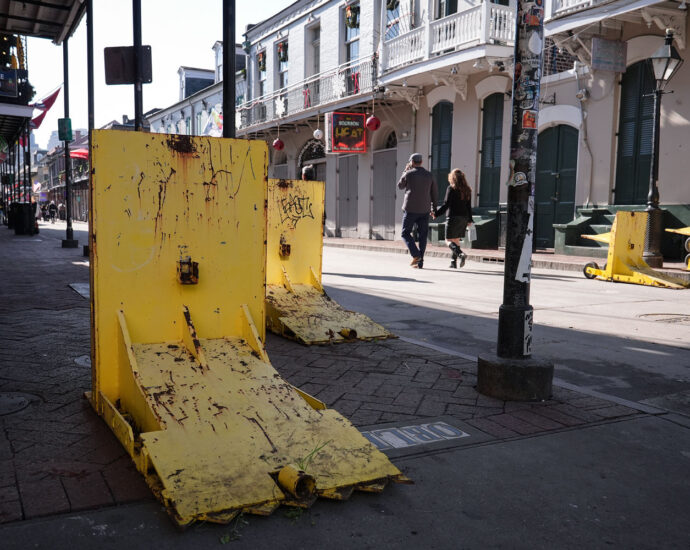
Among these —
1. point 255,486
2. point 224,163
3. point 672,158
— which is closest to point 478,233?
point 672,158

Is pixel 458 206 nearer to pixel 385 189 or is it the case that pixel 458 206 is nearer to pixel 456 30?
pixel 456 30

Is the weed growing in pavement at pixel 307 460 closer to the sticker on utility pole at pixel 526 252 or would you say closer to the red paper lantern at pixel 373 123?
the sticker on utility pole at pixel 526 252

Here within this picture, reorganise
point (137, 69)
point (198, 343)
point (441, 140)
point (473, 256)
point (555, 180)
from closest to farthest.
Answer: point (198, 343)
point (137, 69)
point (473, 256)
point (555, 180)
point (441, 140)

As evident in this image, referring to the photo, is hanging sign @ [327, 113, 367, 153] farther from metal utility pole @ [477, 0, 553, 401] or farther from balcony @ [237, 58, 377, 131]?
metal utility pole @ [477, 0, 553, 401]

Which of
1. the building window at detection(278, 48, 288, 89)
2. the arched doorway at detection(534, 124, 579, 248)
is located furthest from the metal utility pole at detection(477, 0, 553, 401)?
the building window at detection(278, 48, 288, 89)

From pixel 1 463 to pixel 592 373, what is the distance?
12.0 feet

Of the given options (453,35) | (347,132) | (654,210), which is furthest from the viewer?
(347,132)

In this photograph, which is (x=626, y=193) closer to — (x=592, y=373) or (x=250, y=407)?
(x=592, y=373)

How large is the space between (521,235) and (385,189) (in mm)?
18230

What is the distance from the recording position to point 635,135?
13.5m

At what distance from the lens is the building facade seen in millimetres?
13266

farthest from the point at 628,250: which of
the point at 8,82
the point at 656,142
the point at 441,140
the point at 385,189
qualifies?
the point at 8,82

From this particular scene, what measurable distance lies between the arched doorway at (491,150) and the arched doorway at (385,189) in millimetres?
4177

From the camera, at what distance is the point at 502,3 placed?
16.8m
